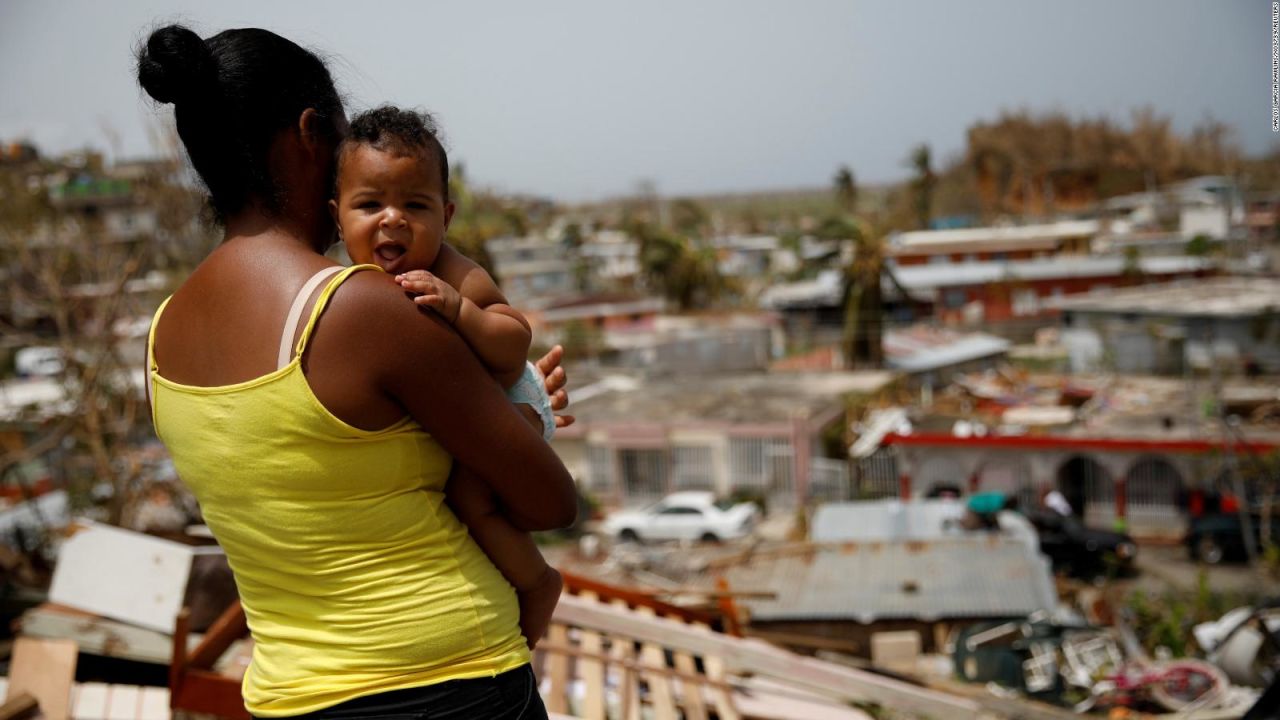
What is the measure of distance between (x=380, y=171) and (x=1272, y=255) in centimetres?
4333

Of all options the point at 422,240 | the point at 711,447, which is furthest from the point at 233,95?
the point at 711,447

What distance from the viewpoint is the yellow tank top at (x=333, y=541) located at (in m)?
1.33

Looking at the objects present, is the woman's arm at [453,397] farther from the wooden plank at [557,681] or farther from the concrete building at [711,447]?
the concrete building at [711,447]

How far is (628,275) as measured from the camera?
164 ft

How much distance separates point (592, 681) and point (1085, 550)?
43.2ft

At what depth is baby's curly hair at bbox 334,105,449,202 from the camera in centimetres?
146

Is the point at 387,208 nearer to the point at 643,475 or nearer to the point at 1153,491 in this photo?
the point at 1153,491

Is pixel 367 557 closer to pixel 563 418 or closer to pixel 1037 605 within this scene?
pixel 563 418

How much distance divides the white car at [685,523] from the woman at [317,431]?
15534mm

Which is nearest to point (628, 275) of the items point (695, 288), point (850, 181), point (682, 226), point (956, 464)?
point (695, 288)

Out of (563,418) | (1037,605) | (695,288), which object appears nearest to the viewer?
(563,418)

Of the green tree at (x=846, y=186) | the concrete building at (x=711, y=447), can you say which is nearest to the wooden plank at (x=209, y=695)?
the concrete building at (x=711, y=447)

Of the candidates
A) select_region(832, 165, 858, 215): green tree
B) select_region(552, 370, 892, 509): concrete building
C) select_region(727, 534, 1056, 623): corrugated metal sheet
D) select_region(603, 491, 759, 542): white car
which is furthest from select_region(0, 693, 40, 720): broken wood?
select_region(832, 165, 858, 215): green tree

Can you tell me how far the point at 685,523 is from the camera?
17.0m
